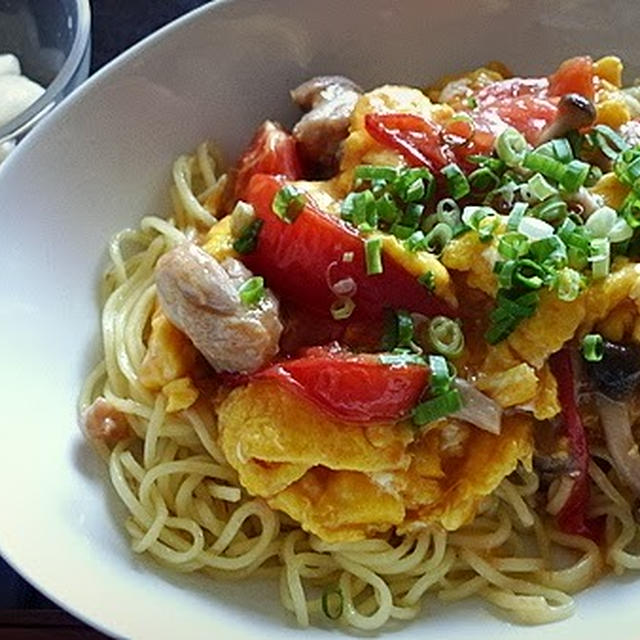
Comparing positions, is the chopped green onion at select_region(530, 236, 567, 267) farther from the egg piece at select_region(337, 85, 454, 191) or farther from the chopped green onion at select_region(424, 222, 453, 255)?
the egg piece at select_region(337, 85, 454, 191)

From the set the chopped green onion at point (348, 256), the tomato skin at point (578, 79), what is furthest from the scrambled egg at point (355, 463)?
the tomato skin at point (578, 79)

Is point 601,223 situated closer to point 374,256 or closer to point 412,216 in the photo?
point 412,216

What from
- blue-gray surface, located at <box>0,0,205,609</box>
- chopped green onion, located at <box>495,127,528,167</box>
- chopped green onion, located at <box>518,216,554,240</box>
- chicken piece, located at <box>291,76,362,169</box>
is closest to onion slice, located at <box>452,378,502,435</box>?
chopped green onion, located at <box>518,216,554,240</box>

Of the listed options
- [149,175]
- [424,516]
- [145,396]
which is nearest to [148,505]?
[145,396]

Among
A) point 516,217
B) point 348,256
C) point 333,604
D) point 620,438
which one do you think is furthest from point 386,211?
point 333,604

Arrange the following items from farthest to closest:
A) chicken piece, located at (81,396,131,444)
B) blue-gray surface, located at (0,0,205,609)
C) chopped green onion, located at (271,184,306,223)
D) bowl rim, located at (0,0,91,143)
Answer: blue-gray surface, located at (0,0,205,609), bowl rim, located at (0,0,91,143), chicken piece, located at (81,396,131,444), chopped green onion, located at (271,184,306,223)

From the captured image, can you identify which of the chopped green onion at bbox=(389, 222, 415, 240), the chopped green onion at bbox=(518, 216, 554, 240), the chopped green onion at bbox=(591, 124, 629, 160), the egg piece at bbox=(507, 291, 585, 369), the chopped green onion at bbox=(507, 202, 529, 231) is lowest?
the egg piece at bbox=(507, 291, 585, 369)

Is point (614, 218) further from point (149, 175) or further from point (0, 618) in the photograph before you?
point (0, 618)

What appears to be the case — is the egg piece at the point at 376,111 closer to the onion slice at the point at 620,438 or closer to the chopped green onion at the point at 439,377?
the chopped green onion at the point at 439,377
